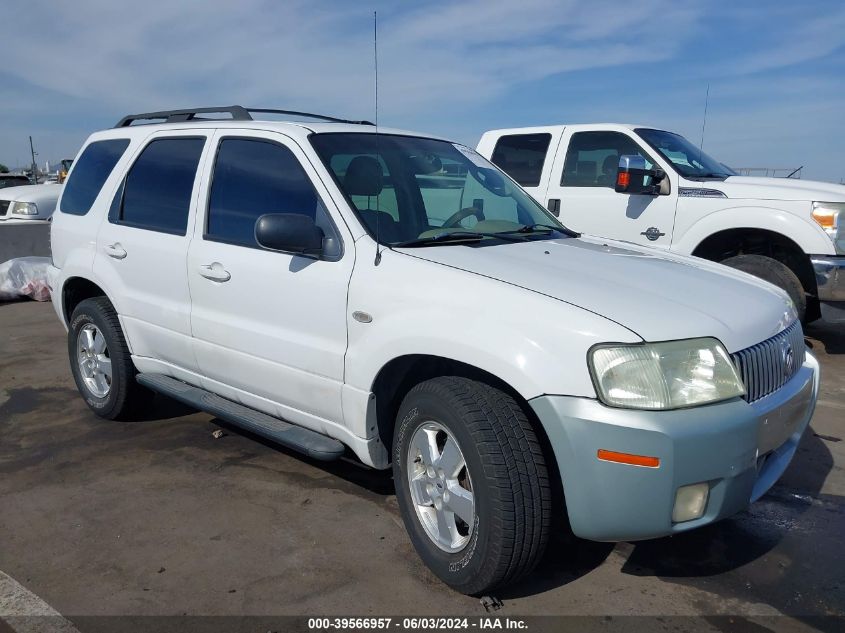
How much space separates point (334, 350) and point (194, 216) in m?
1.32

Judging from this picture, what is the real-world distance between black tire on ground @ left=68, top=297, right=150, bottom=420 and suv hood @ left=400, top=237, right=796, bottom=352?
2.34 meters

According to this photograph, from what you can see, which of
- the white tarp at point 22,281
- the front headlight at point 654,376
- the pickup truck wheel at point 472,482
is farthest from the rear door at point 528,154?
the white tarp at point 22,281

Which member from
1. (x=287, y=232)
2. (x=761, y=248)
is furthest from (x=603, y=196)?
(x=287, y=232)

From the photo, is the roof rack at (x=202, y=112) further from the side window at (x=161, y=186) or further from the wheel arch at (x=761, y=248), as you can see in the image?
the wheel arch at (x=761, y=248)

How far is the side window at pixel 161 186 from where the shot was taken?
4027mm

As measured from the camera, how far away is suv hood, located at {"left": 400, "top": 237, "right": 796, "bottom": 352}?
98.8 inches

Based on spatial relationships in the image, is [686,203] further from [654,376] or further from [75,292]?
[75,292]

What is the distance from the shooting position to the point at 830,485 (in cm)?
383

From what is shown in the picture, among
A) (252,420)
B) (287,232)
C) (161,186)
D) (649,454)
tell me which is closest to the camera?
(649,454)

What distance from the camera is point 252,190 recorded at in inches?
145

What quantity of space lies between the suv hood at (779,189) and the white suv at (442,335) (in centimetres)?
308

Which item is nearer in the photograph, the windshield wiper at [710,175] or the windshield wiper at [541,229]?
the windshield wiper at [541,229]

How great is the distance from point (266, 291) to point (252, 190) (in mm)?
611

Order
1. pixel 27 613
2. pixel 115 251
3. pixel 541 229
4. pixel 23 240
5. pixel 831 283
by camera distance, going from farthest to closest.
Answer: pixel 23 240 → pixel 831 283 → pixel 115 251 → pixel 541 229 → pixel 27 613
